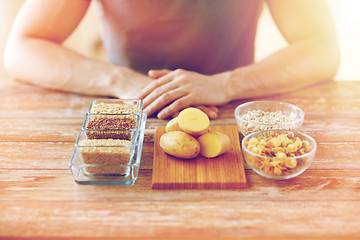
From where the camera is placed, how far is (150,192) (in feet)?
2.57

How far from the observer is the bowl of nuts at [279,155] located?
792 millimetres

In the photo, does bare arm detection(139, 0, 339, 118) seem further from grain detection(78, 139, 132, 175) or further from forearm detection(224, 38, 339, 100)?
grain detection(78, 139, 132, 175)

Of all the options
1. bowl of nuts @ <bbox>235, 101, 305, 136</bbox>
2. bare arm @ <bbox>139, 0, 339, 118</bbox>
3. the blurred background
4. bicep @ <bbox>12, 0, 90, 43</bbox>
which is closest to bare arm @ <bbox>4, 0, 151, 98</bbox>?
bicep @ <bbox>12, 0, 90, 43</bbox>

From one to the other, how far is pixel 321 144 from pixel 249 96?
Result: 14.2 inches

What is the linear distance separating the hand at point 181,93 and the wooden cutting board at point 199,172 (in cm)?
24

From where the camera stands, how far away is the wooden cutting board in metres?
0.79

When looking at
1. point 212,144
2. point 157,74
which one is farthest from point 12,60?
point 212,144

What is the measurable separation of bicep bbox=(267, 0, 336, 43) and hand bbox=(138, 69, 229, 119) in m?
0.45

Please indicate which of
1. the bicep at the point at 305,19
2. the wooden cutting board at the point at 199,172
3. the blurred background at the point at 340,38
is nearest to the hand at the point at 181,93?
the wooden cutting board at the point at 199,172

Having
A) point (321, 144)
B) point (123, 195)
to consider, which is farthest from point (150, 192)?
point (321, 144)

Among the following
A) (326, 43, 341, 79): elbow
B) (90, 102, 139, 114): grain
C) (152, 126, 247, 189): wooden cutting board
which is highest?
(90, 102, 139, 114): grain

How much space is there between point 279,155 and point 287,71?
609 millimetres

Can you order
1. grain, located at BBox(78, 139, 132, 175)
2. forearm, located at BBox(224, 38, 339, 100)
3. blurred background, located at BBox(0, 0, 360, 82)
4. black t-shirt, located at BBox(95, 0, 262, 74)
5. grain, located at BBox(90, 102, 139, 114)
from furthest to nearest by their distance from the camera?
blurred background, located at BBox(0, 0, 360, 82)
black t-shirt, located at BBox(95, 0, 262, 74)
forearm, located at BBox(224, 38, 339, 100)
grain, located at BBox(90, 102, 139, 114)
grain, located at BBox(78, 139, 132, 175)

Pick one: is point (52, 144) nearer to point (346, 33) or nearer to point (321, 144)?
point (321, 144)
